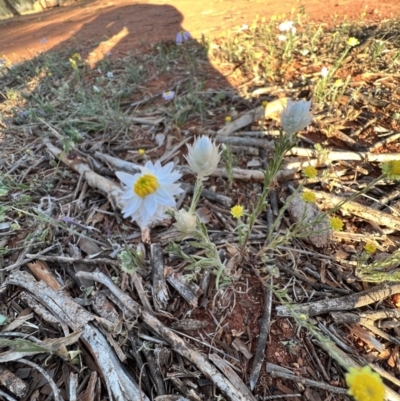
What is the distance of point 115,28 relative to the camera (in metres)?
5.94

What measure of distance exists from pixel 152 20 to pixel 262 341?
631 centimetres

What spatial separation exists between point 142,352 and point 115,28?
6129mm

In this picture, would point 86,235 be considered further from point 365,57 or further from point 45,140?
point 365,57

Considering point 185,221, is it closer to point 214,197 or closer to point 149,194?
point 149,194

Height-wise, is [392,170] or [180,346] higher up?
[392,170]

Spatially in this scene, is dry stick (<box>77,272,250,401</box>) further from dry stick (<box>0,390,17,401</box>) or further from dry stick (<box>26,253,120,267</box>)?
dry stick (<box>0,390,17,401</box>)

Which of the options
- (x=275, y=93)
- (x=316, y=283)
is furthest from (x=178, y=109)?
(x=316, y=283)

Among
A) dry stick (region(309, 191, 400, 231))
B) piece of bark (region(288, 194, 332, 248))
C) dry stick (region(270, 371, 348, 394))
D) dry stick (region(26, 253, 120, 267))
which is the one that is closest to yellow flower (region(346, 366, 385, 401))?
dry stick (region(270, 371, 348, 394))

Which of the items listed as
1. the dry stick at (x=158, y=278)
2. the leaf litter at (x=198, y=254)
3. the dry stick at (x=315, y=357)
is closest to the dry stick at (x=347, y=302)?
the leaf litter at (x=198, y=254)

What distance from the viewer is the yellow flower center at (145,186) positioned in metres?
1.05

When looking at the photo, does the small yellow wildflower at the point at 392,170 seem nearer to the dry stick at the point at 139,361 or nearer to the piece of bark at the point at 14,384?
the dry stick at the point at 139,361

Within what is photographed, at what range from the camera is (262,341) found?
130 centimetres

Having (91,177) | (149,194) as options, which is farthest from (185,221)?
(91,177)

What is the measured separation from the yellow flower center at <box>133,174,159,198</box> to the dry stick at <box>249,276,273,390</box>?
0.64 metres
